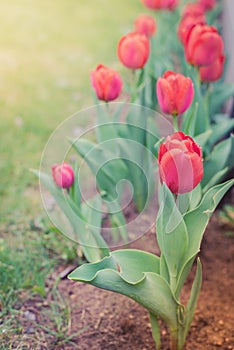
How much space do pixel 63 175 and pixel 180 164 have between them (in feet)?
1.68

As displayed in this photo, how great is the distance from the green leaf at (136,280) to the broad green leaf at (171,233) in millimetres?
62

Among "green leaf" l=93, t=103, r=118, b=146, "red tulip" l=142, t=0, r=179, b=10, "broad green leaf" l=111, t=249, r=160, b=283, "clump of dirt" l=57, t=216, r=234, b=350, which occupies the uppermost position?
"red tulip" l=142, t=0, r=179, b=10

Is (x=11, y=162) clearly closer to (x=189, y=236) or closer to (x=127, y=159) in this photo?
(x=127, y=159)

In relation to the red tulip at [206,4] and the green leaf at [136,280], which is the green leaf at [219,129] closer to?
the green leaf at [136,280]

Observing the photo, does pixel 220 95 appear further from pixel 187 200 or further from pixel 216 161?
pixel 187 200

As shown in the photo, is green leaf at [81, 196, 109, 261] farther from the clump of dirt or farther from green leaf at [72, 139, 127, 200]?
the clump of dirt

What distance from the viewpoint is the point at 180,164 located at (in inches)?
57.4

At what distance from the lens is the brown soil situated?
1.94 meters

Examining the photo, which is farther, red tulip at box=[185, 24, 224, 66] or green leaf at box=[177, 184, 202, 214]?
red tulip at box=[185, 24, 224, 66]

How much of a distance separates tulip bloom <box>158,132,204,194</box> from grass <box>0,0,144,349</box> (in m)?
0.73

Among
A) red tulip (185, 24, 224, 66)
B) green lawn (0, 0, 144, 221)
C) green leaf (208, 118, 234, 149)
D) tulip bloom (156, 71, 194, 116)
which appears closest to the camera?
tulip bloom (156, 71, 194, 116)

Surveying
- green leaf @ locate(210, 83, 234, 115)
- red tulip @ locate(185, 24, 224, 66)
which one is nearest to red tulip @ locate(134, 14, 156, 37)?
green leaf @ locate(210, 83, 234, 115)

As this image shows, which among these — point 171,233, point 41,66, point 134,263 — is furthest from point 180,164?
point 41,66

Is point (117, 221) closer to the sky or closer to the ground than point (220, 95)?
closer to the ground
